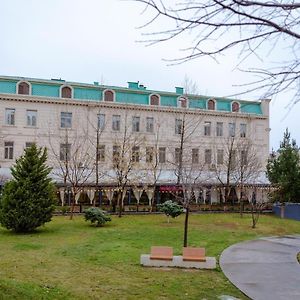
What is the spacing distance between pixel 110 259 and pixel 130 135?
950 inches

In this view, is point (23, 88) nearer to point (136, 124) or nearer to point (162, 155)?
point (136, 124)

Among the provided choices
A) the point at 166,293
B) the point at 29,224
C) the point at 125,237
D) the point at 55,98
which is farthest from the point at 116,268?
the point at 55,98

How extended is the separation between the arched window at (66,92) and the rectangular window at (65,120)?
4.77 feet

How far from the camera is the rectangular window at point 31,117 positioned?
36844mm

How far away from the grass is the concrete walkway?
408mm

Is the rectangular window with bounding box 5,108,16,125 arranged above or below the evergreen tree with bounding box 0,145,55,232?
above

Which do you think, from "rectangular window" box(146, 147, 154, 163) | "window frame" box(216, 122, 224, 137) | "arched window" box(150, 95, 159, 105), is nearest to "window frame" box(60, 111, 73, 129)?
"rectangular window" box(146, 147, 154, 163)

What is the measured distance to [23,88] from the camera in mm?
36406

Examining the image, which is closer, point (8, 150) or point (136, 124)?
point (8, 150)

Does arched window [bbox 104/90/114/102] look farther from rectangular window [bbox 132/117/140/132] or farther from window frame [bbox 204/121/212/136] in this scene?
window frame [bbox 204/121/212/136]

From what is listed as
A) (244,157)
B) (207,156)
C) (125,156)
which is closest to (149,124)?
(125,156)

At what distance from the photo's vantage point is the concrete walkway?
35.1 feet

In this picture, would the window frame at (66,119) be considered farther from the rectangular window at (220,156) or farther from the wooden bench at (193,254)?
the wooden bench at (193,254)

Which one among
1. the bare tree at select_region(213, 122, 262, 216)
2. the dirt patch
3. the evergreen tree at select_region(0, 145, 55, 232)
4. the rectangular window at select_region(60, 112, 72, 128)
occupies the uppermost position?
the rectangular window at select_region(60, 112, 72, 128)
